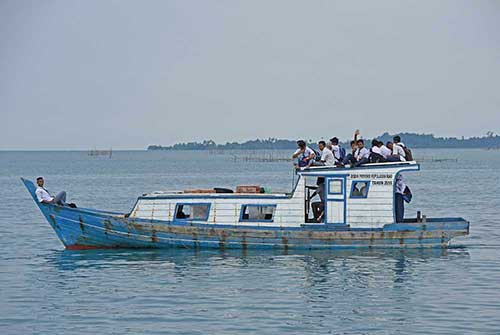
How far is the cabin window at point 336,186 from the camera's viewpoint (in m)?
31.5

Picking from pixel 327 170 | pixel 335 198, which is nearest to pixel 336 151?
pixel 327 170

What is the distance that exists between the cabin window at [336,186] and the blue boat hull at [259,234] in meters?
1.14

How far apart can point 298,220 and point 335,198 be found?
1.40 meters

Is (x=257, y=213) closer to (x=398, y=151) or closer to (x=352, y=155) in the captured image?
(x=352, y=155)

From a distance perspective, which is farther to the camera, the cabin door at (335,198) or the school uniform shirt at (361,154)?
the school uniform shirt at (361,154)

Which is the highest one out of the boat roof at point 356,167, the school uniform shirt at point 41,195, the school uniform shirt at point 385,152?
the school uniform shirt at point 385,152

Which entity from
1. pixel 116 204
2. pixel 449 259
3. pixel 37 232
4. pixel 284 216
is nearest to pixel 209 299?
pixel 284 216

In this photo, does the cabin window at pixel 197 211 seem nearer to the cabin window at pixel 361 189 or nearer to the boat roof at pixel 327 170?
the boat roof at pixel 327 170

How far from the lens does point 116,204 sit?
6384cm

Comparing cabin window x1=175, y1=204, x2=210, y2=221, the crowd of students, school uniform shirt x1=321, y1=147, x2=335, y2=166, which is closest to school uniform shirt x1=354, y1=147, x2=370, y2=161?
the crowd of students

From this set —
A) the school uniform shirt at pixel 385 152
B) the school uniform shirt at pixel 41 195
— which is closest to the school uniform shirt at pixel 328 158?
the school uniform shirt at pixel 385 152

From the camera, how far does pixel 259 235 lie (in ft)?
104

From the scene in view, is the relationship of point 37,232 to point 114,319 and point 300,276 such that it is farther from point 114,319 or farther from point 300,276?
point 114,319

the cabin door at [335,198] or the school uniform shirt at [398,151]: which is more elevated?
the school uniform shirt at [398,151]
